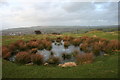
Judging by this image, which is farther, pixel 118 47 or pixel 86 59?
pixel 118 47

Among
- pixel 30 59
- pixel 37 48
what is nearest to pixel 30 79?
pixel 30 59

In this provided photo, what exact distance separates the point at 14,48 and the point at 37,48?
17.6 ft

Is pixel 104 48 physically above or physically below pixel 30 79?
above

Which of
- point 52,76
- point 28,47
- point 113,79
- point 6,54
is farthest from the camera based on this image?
point 28,47

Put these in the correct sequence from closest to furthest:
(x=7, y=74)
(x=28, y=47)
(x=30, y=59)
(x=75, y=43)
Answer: (x=7, y=74)
(x=30, y=59)
(x=28, y=47)
(x=75, y=43)

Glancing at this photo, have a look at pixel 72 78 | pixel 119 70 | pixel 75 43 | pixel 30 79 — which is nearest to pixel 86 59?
pixel 119 70

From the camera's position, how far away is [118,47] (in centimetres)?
2453

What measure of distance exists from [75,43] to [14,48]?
15.9 m

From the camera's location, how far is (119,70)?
11656mm

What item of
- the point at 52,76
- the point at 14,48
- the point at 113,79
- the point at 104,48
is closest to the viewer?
the point at 113,79

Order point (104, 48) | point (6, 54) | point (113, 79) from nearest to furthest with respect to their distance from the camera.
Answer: point (113, 79) < point (6, 54) < point (104, 48)

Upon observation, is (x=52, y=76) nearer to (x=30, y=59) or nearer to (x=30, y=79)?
(x=30, y=79)

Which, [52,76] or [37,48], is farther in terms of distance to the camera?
[37,48]

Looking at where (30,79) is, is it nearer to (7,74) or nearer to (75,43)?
(7,74)
